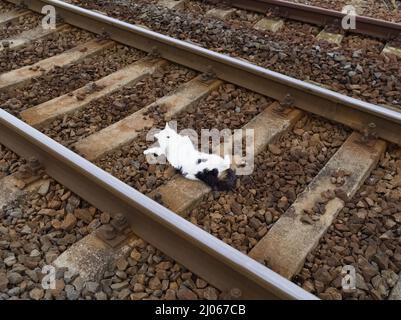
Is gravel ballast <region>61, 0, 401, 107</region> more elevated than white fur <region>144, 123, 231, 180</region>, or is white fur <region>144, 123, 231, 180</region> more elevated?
gravel ballast <region>61, 0, 401, 107</region>

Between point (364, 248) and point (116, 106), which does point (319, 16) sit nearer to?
point (116, 106)

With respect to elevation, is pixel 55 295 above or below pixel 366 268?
below

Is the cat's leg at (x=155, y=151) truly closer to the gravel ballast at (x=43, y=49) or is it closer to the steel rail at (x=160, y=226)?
the steel rail at (x=160, y=226)

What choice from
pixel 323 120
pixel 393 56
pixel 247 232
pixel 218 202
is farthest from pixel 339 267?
pixel 393 56

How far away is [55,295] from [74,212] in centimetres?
71

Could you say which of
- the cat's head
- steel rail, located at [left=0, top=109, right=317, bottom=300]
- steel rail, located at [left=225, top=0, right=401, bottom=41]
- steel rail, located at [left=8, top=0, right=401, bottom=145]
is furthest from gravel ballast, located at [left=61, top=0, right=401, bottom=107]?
steel rail, located at [left=0, top=109, right=317, bottom=300]

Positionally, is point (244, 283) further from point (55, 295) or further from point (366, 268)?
point (55, 295)

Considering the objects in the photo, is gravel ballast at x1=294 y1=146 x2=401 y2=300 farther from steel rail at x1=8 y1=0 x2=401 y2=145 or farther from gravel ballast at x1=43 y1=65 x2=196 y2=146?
gravel ballast at x1=43 y1=65 x2=196 y2=146

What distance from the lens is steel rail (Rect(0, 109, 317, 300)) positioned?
2588 millimetres

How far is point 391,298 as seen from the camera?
2.77 m

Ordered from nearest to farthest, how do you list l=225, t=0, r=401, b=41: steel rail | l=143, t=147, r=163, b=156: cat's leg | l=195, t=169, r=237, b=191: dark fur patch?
l=195, t=169, r=237, b=191: dark fur patch → l=143, t=147, r=163, b=156: cat's leg → l=225, t=0, r=401, b=41: steel rail

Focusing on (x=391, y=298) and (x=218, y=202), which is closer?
(x=391, y=298)

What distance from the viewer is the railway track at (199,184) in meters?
2.88

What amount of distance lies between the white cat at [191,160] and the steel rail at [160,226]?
639mm
